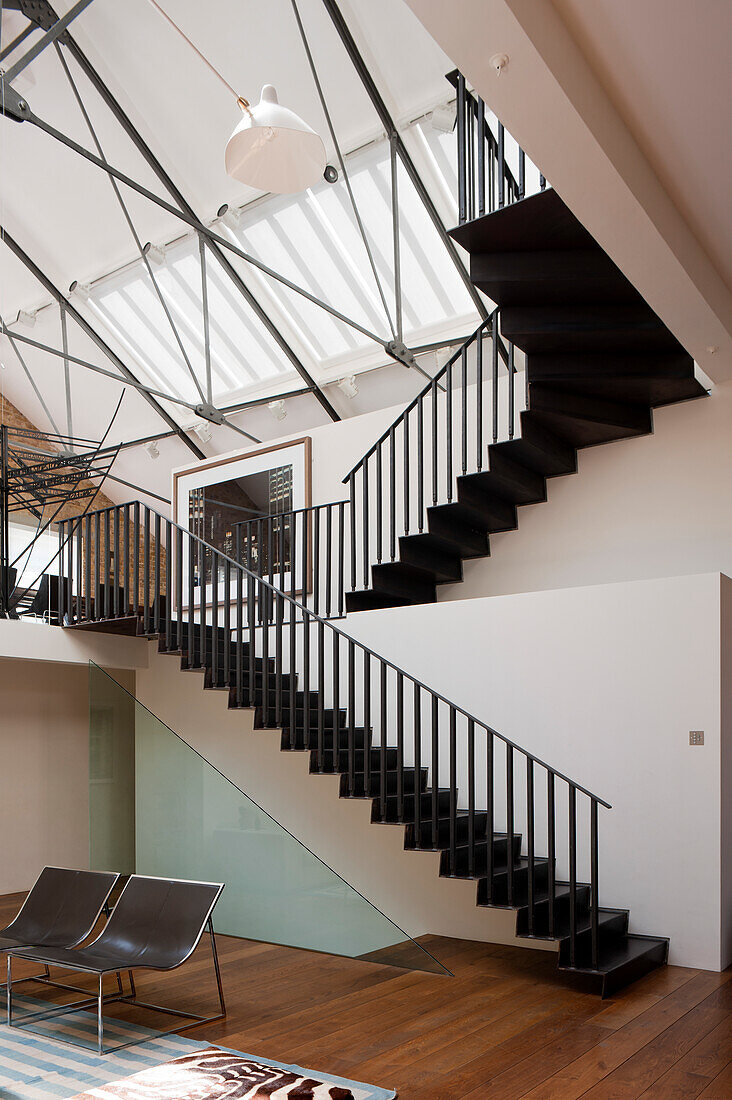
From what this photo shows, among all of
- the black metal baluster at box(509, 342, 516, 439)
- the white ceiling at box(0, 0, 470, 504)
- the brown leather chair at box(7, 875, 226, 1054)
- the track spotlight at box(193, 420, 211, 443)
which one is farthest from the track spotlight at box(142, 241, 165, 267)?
the brown leather chair at box(7, 875, 226, 1054)

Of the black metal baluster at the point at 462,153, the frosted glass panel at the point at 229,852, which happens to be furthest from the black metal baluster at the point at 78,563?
the black metal baluster at the point at 462,153

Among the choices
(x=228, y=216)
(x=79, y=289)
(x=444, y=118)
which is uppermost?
(x=444, y=118)

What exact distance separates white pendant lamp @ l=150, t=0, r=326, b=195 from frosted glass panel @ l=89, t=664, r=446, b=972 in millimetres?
3708

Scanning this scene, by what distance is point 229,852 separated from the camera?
5.95 meters

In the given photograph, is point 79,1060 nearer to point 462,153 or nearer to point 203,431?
point 462,153

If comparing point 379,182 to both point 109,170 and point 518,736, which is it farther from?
point 518,736

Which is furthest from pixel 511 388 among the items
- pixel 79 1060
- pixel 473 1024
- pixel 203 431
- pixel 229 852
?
pixel 203 431

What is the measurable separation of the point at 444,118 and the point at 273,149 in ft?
13.0

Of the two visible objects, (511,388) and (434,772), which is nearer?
(434,772)

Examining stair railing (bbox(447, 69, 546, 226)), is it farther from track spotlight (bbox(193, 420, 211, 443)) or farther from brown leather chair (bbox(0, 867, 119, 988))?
track spotlight (bbox(193, 420, 211, 443))

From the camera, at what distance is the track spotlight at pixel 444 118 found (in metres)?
7.78

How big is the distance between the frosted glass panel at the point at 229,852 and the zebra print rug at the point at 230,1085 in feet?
→ 4.10

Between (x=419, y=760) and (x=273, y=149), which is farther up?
(x=273, y=149)

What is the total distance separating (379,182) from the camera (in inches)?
349
